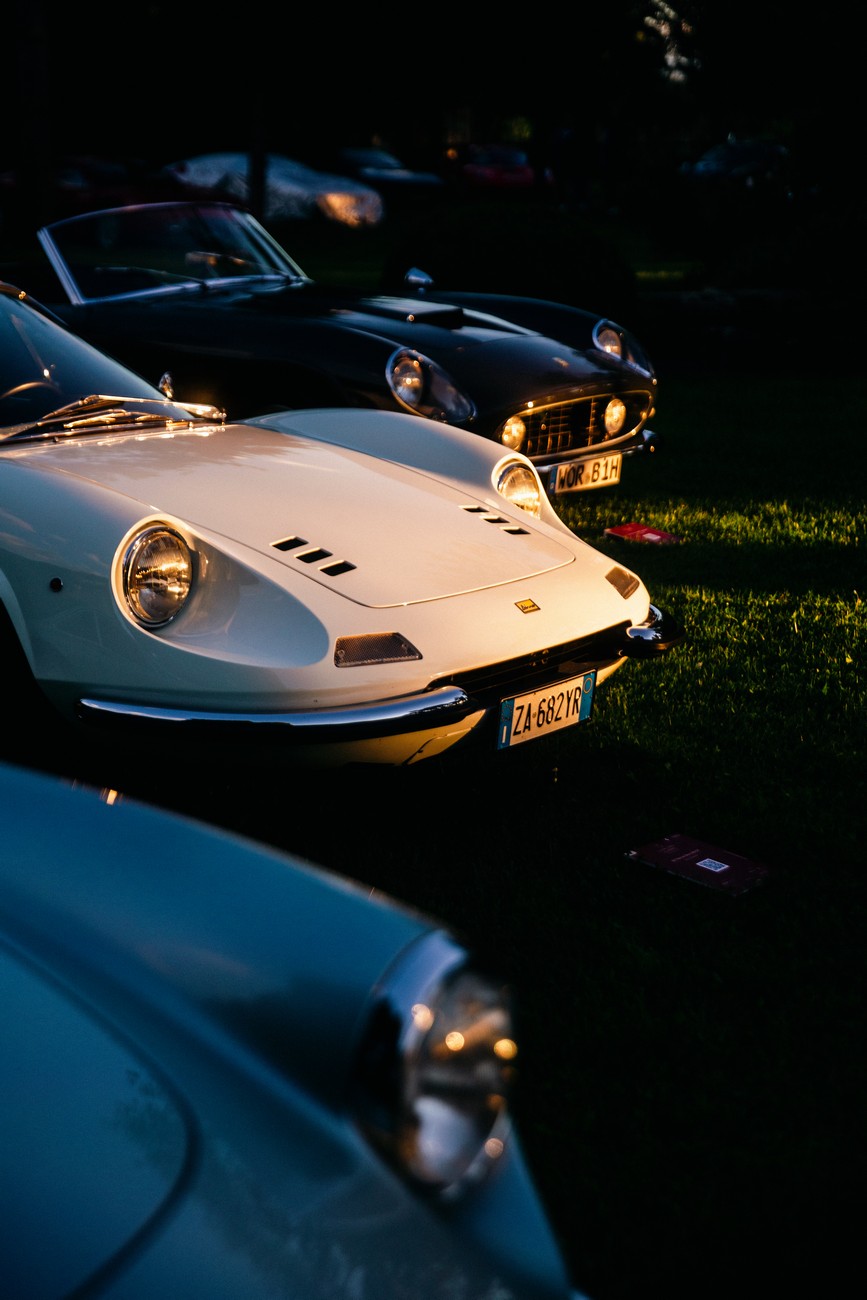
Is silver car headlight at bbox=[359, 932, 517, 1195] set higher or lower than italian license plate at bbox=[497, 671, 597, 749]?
higher

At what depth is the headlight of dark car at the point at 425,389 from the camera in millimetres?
5742

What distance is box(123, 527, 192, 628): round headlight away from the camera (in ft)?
9.78

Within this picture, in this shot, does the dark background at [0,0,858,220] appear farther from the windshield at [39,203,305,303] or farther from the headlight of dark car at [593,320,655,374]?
the headlight of dark car at [593,320,655,374]

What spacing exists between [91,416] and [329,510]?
89cm

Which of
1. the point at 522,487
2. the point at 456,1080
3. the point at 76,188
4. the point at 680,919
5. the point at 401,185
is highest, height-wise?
the point at 456,1080

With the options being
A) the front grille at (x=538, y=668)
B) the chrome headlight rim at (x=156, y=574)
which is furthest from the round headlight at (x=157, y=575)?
the front grille at (x=538, y=668)

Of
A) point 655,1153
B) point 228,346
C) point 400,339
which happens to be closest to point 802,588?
point 400,339

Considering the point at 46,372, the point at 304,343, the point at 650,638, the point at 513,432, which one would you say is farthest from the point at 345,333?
the point at 650,638

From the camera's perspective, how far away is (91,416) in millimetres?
3865

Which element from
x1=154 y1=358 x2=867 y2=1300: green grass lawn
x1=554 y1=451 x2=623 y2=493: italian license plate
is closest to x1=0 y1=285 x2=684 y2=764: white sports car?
x1=154 y1=358 x2=867 y2=1300: green grass lawn

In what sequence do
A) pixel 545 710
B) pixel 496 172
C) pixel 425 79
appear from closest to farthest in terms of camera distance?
1. pixel 545 710
2. pixel 425 79
3. pixel 496 172

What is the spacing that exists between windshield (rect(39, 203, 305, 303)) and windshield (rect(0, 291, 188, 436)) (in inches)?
89.7

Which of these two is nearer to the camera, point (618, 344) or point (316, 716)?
point (316, 716)

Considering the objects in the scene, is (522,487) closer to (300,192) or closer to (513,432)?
(513,432)
